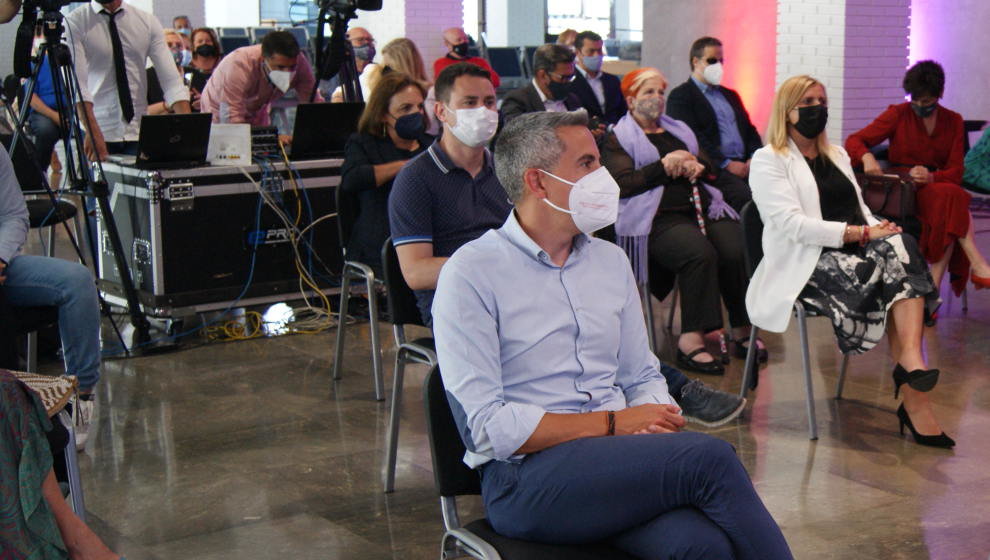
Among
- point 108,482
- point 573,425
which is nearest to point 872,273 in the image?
point 573,425

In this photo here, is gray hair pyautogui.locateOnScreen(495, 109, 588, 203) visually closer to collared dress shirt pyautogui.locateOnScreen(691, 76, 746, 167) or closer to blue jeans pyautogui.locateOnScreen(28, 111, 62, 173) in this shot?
collared dress shirt pyautogui.locateOnScreen(691, 76, 746, 167)

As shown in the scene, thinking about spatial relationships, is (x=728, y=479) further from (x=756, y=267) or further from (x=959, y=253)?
(x=959, y=253)

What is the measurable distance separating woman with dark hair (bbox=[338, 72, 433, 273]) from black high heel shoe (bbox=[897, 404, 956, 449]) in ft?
6.27

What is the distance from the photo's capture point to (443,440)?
85.6 inches

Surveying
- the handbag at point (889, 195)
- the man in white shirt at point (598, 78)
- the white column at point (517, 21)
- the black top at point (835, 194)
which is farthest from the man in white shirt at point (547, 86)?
the white column at point (517, 21)

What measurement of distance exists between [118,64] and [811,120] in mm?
3304

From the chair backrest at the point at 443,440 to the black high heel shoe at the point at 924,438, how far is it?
2.21 m

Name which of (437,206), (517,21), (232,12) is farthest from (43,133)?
(232,12)

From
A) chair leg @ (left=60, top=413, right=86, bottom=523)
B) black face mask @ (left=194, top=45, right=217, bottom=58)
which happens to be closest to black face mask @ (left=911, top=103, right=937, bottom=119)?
chair leg @ (left=60, top=413, right=86, bottom=523)

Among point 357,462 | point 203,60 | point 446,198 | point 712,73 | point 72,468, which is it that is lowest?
point 357,462

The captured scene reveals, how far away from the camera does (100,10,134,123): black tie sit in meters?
5.74

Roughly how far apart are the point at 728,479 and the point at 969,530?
1486 millimetres

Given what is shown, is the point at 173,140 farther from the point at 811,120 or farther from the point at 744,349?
the point at 811,120

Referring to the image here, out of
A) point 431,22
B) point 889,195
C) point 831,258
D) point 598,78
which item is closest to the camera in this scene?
point 831,258
